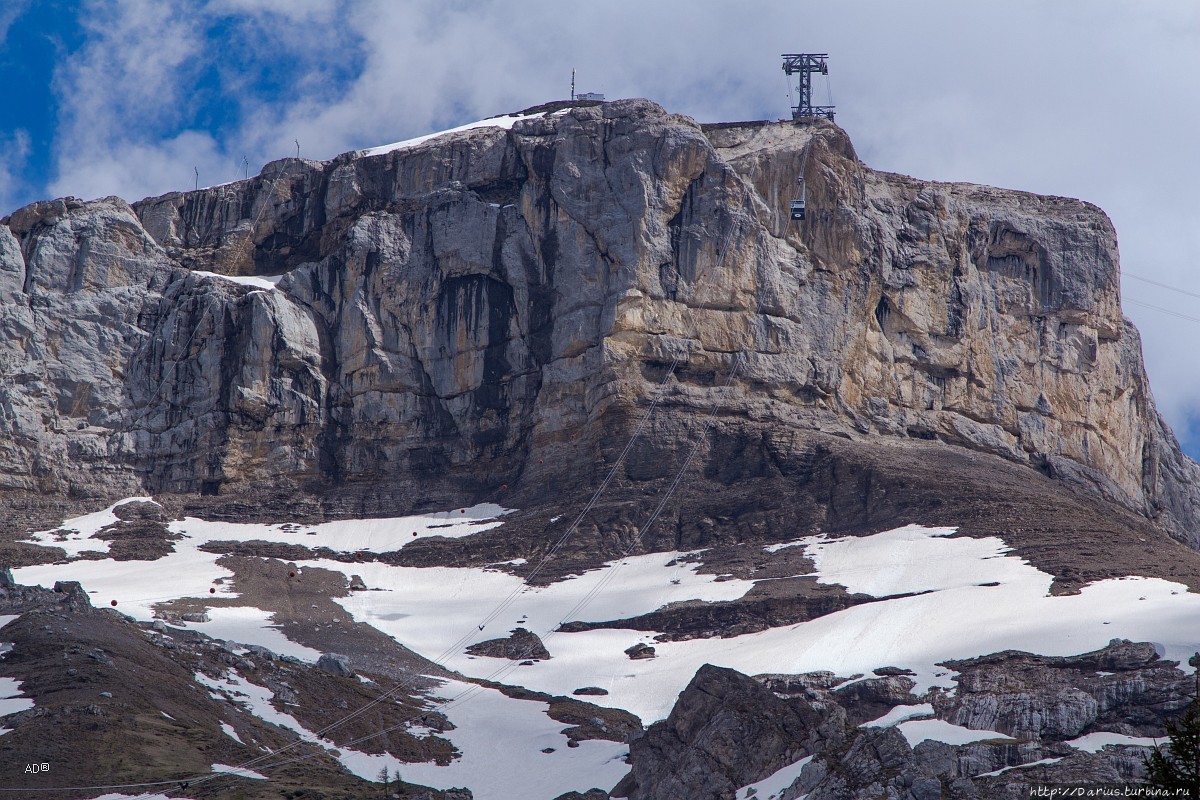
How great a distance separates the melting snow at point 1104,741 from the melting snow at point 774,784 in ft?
36.9

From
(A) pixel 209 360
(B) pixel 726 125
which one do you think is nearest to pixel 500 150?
(B) pixel 726 125

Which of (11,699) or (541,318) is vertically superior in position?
(541,318)

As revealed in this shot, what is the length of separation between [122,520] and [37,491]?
28.5 ft

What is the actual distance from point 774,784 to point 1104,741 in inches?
562

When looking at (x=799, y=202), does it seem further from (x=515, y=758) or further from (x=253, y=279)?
(x=515, y=758)

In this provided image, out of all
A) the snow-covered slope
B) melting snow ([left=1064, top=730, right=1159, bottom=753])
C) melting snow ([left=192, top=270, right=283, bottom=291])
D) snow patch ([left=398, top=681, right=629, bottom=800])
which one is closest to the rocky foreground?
the snow-covered slope

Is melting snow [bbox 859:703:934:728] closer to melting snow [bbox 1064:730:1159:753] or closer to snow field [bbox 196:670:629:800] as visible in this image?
melting snow [bbox 1064:730:1159:753]

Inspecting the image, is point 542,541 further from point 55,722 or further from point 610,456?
point 55,722

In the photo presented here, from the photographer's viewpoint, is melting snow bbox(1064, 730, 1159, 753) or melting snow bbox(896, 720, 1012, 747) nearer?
melting snow bbox(1064, 730, 1159, 753)

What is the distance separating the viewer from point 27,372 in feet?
433

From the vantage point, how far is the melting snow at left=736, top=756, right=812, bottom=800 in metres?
61.3

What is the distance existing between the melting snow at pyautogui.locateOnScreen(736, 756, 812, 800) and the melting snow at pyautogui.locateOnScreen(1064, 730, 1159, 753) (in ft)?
36.9

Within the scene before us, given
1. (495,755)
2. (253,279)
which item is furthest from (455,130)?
(495,755)

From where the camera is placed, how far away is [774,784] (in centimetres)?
6197
